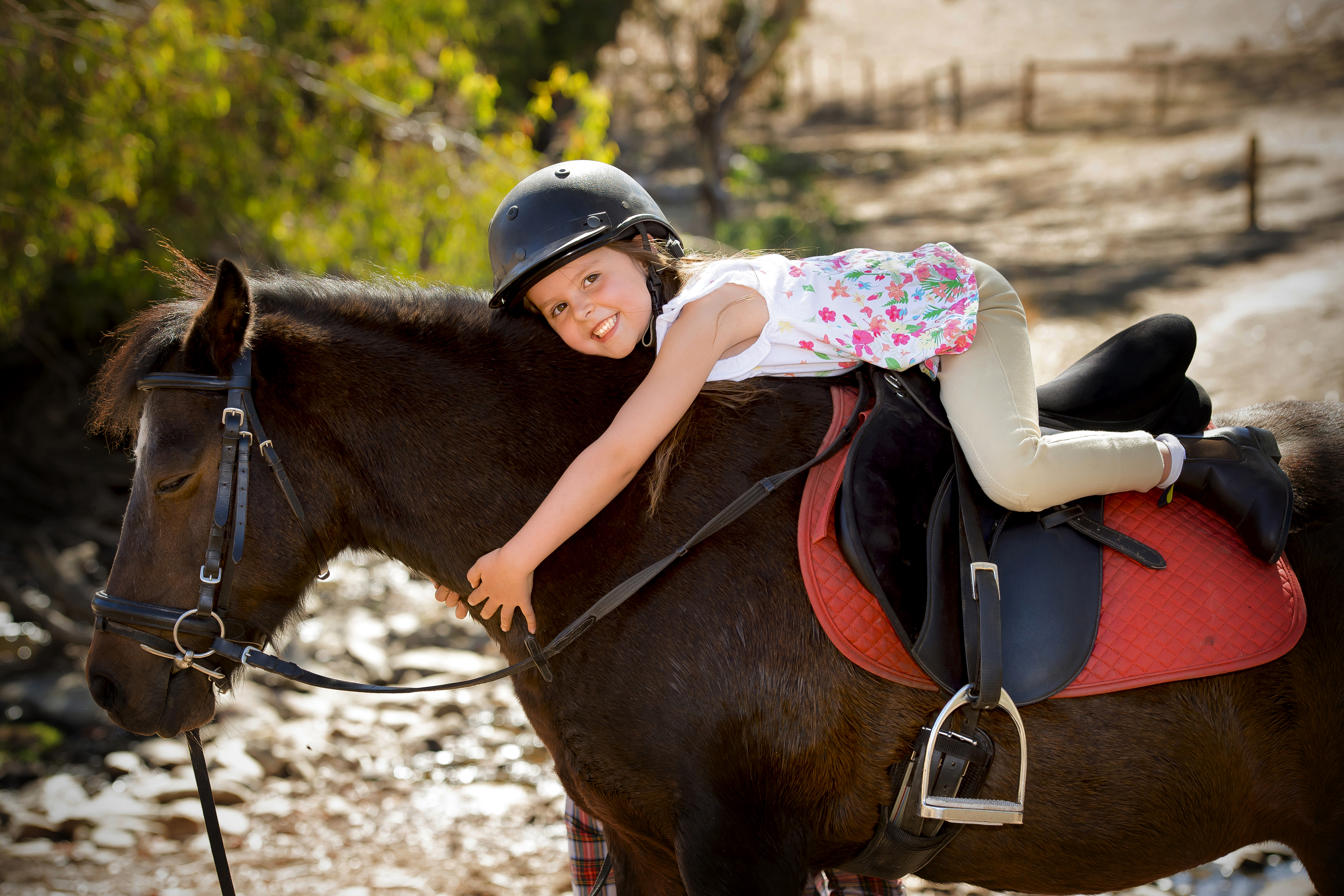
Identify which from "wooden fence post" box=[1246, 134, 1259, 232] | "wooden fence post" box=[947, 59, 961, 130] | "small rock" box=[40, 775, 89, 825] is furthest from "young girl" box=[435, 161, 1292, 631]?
"wooden fence post" box=[947, 59, 961, 130]

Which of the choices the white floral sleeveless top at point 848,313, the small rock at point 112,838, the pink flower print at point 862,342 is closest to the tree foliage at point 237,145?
the small rock at point 112,838

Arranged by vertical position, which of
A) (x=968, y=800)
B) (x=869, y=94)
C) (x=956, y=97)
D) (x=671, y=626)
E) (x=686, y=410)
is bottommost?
(x=968, y=800)

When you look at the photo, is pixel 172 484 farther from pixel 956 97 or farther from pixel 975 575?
pixel 956 97

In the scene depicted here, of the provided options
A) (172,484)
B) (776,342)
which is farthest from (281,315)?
(776,342)

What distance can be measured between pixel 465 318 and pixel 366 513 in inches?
22.2

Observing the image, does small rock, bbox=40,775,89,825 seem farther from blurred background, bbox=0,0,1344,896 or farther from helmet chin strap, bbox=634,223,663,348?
helmet chin strap, bbox=634,223,663,348

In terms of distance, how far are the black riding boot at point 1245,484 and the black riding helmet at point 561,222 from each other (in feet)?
4.46

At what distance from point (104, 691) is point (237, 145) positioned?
5.34 meters

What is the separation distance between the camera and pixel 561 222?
2150mm

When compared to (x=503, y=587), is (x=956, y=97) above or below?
above

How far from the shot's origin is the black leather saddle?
197cm

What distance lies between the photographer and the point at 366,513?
7.32ft

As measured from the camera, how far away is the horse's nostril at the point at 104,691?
2.17 meters

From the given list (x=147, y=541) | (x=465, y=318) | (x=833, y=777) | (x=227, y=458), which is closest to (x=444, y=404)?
(x=465, y=318)
